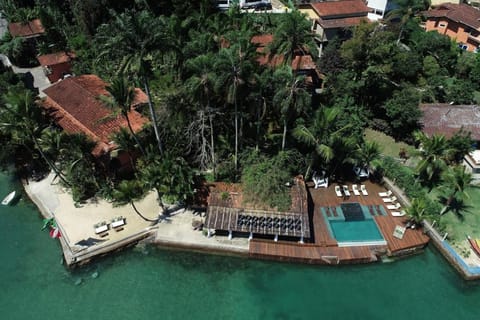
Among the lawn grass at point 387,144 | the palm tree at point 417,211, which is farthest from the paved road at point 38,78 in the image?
the palm tree at point 417,211

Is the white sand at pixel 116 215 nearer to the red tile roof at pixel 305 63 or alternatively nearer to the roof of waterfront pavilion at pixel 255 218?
the roof of waterfront pavilion at pixel 255 218

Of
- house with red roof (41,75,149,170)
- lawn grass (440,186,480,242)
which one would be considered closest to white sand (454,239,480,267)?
lawn grass (440,186,480,242)

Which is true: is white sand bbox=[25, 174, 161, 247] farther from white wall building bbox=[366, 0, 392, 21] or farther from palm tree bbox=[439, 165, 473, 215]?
white wall building bbox=[366, 0, 392, 21]

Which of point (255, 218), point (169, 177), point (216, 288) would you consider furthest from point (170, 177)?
point (216, 288)

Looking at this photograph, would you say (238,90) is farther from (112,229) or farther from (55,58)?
(55,58)

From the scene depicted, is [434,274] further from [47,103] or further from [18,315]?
[47,103]

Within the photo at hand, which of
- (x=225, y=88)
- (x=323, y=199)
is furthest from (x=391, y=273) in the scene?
(x=225, y=88)

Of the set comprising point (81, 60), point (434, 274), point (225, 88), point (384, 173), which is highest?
point (225, 88)

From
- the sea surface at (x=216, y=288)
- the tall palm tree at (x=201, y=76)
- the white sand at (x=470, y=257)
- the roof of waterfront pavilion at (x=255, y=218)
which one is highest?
the tall palm tree at (x=201, y=76)
